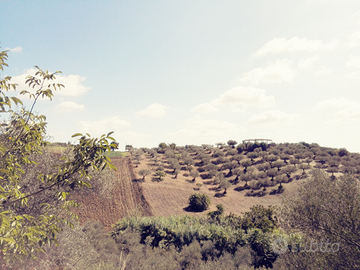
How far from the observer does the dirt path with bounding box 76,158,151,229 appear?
22.3 meters

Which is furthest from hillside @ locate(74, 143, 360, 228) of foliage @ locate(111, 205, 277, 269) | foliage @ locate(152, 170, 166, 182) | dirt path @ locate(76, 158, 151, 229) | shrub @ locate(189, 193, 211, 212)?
foliage @ locate(111, 205, 277, 269)

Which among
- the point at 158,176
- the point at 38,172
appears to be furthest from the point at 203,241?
the point at 158,176

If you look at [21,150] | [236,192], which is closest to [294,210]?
[21,150]

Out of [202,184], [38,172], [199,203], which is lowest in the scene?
[199,203]

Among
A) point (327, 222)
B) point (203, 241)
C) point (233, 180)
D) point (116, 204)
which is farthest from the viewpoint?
point (233, 180)

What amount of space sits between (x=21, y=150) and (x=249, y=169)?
4396 cm

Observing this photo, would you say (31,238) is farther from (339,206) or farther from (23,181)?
(339,206)

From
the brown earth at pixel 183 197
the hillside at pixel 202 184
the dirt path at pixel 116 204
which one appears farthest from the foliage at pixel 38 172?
the brown earth at pixel 183 197

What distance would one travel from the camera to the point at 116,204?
2530cm

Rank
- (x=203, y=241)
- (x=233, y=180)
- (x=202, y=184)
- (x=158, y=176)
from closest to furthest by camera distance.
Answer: (x=203, y=241) → (x=158, y=176) → (x=202, y=184) → (x=233, y=180)

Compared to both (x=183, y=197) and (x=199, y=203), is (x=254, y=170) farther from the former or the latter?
(x=199, y=203)

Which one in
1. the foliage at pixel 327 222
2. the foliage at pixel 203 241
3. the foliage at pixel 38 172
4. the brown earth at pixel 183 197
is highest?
the foliage at pixel 38 172

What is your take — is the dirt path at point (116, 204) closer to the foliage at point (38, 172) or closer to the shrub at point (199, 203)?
the shrub at point (199, 203)

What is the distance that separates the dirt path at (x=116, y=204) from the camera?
22281 mm
